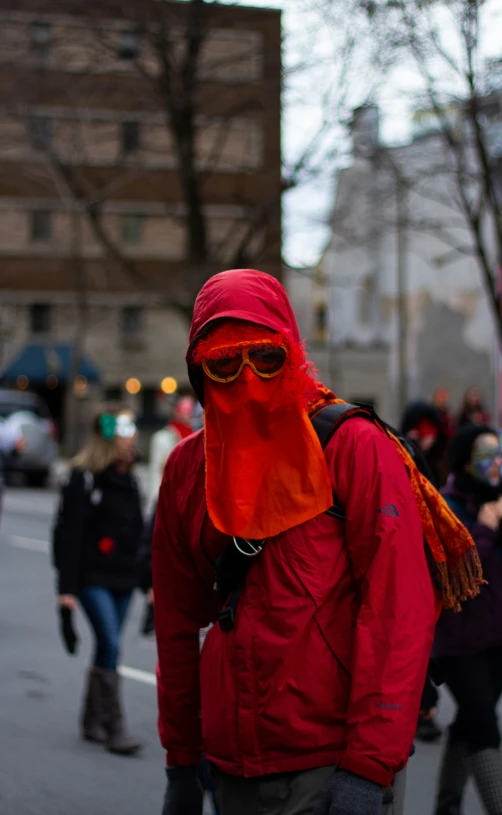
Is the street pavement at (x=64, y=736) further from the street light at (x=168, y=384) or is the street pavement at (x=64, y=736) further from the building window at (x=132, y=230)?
the building window at (x=132, y=230)

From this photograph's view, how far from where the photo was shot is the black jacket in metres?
5.99

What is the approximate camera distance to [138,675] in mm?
7691

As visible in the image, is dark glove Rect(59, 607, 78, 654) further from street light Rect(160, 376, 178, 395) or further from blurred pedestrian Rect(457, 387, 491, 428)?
street light Rect(160, 376, 178, 395)

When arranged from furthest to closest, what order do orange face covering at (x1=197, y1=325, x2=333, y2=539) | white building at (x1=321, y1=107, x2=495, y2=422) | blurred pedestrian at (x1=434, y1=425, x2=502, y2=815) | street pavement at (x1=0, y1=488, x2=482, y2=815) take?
white building at (x1=321, y1=107, x2=495, y2=422), street pavement at (x1=0, y1=488, x2=482, y2=815), blurred pedestrian at (x1=434, y1=425, x2=502, y2=815), orange face covering at (x1=197, y1=325, x2=333, y2=539)

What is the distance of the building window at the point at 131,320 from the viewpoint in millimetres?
41469

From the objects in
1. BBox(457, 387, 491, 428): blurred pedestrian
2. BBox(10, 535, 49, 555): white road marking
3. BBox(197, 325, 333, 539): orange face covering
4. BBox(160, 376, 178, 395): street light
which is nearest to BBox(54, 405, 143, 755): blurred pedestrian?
BBox(197, 325, 333, 539): orange face covering

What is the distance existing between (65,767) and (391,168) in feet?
30.1

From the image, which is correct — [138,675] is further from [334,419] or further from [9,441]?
[9,441]

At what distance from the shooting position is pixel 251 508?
248 cm

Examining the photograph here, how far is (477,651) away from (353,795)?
6.91 ft

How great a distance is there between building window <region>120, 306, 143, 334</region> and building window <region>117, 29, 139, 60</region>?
27689 millimetres

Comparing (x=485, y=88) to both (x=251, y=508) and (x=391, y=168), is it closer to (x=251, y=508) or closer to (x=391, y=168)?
(x=391, y=168)

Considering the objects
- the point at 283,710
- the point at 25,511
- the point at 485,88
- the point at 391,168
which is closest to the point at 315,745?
the point at 283,710

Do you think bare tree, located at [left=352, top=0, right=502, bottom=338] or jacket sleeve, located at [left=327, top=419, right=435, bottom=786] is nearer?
jacket sleeve, located at [left=327, top=419, right=435, bottom=786]
